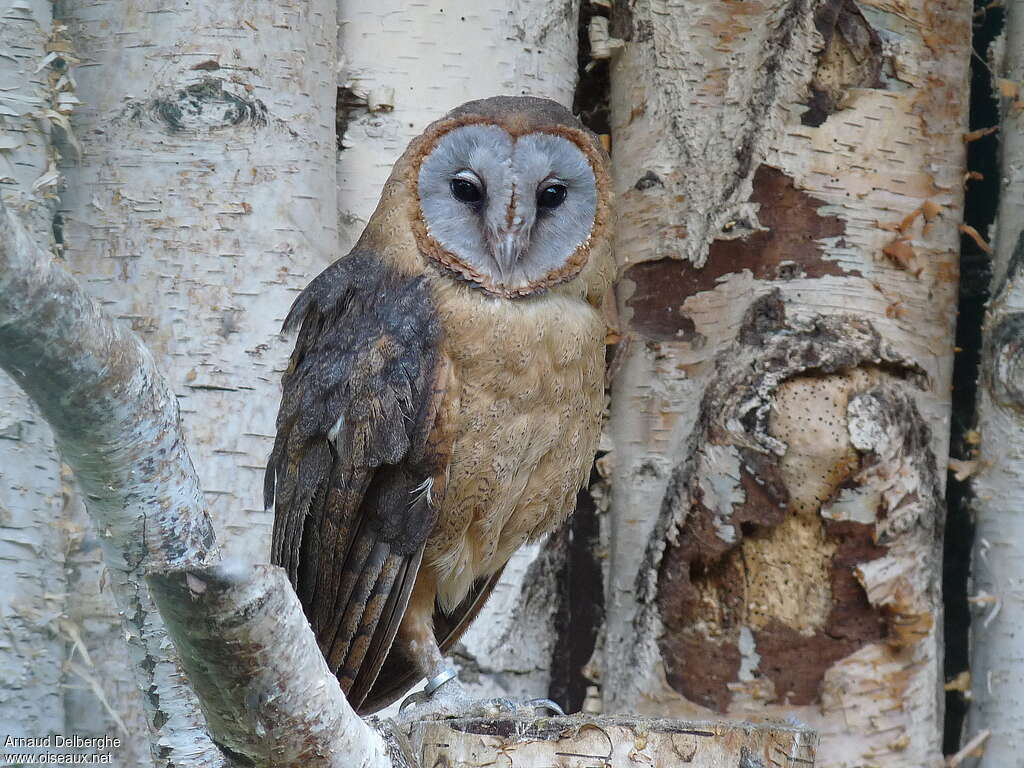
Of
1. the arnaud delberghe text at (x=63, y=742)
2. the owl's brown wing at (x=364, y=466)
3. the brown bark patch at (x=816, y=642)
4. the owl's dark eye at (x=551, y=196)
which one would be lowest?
the arnaud delberghe text at (x=63, y=742)

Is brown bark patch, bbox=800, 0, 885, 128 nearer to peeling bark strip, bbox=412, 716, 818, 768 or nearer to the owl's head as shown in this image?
the owl's head

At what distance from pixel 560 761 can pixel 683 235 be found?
176 centimetres

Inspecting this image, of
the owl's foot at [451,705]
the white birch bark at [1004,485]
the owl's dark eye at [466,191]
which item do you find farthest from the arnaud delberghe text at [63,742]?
the white birch bark at [1004,485]

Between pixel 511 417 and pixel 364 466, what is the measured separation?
0.31 metres

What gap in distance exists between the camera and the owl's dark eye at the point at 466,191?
2.39 m

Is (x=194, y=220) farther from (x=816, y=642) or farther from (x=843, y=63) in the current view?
(x=816, y=642)

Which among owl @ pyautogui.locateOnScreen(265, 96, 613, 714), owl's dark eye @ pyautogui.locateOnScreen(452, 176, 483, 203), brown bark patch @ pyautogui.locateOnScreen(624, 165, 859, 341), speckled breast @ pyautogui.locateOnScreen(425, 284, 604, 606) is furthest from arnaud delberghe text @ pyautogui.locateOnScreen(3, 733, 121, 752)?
brown bark patch @ pyautogui.locateOnScreen(624, 165, 859, 341)

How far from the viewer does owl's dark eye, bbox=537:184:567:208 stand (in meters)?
2.42

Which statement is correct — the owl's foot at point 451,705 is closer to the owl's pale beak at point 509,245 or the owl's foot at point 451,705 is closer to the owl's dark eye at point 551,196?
the owl's pale beak at point 509,245

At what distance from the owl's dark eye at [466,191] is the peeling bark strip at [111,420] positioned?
3.16 feet

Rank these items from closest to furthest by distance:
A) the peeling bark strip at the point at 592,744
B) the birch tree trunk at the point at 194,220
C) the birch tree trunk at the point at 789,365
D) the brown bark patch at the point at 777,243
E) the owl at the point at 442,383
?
the peeling bark strip at the point at 592,744
the owl at the point at 442,383
the birch tree trunk at the point at 194,220
the birch tree trunk at the point at 789,365
the brown bark patch at the point at 777,243

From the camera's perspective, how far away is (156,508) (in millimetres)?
1623

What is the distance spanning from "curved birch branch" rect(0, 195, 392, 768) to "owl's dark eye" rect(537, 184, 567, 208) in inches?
41.0

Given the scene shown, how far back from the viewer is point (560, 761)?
185 centimetres
